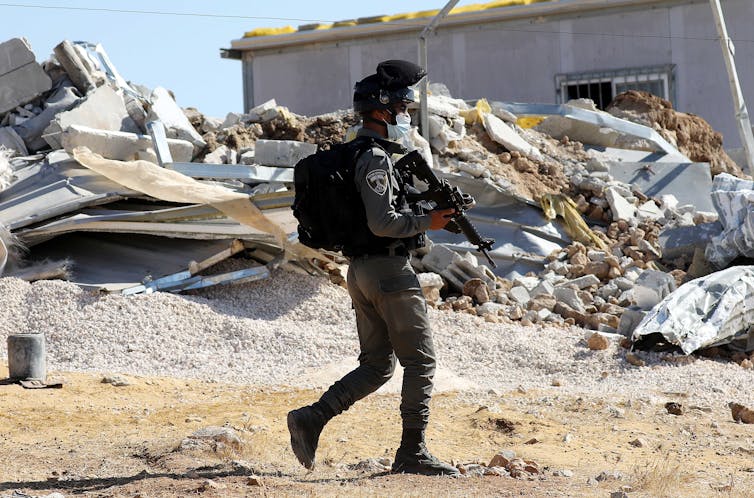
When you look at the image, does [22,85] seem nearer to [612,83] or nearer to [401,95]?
[401,95]

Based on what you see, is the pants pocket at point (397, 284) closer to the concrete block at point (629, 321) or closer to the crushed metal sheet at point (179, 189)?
the crushed metal sheet at point (179, 189)

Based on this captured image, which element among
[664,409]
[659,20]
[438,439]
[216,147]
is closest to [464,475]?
[438,439]

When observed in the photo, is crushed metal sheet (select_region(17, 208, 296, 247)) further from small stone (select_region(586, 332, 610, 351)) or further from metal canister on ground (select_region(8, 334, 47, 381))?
small stone (select_region(586, 332, 610, 351))

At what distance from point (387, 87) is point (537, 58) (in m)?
15.4

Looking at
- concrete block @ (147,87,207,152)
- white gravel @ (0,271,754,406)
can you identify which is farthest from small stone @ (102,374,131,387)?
concrete block @ (147,87,207,152)

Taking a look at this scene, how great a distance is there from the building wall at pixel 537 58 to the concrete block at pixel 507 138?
5702mm

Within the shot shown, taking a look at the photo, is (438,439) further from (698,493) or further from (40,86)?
(40,86)

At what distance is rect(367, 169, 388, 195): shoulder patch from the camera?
14.3 ft

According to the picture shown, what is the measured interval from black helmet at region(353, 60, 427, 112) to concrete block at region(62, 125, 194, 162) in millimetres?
6614

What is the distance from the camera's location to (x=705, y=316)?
863cm

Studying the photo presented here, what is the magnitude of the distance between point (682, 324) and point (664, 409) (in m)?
1.50

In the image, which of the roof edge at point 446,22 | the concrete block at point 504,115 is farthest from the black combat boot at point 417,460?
the roof edge at point 446,22

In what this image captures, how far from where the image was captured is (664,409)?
7.12 metres

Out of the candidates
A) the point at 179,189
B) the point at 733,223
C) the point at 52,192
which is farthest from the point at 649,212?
the point at 52,192
